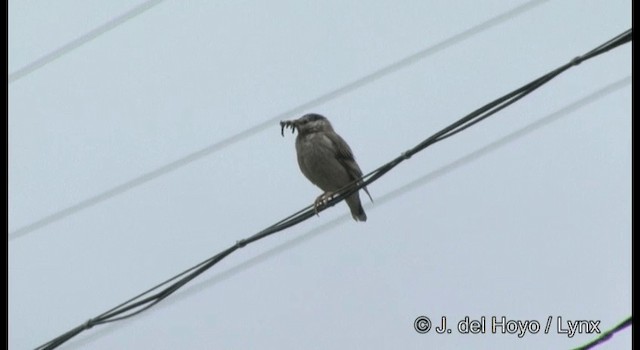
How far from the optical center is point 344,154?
11.5 m

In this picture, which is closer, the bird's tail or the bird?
the bird

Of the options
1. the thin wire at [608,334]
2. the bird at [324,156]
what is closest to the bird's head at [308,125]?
the bird at [324,156]

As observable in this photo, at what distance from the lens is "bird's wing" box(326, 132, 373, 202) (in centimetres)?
1148

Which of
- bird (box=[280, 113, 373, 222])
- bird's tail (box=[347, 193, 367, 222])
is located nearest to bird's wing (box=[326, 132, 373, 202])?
bird (box=[280, 113, 373, 222])

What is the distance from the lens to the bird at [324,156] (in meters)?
11.4

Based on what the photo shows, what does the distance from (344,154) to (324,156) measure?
0.26 meters

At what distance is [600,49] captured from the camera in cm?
638

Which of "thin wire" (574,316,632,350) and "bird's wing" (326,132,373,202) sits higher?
"bird's wing" (326,132,373,202)

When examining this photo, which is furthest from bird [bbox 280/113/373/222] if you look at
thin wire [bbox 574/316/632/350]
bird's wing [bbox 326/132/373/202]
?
thin wire [bbox 574/316/632/350]

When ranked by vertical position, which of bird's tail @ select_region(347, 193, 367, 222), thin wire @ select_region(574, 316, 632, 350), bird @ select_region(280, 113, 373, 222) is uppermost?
bird @ select_region(280, 113, 373, 222)

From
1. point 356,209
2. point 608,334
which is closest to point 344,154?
point 356,209

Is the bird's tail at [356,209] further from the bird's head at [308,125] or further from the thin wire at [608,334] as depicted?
the thin wire at [608,334]

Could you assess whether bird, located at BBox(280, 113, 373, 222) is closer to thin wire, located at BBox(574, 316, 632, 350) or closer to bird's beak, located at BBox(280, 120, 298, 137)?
bird's beak, located at BBox(280, 120, 298, 137)
